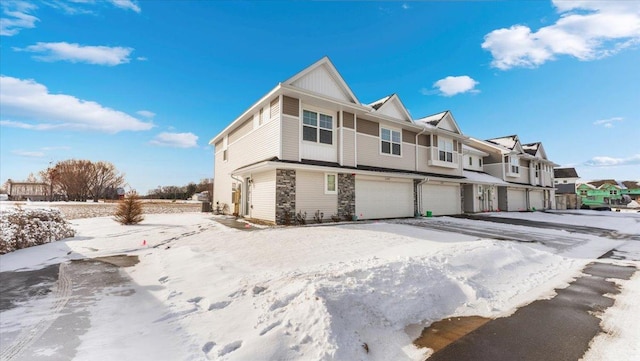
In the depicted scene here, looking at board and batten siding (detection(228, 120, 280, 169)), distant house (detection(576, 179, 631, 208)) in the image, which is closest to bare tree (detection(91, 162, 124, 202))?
board and batten siding (detection(228, 120, 280, 169))

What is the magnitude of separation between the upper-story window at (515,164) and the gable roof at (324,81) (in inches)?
860

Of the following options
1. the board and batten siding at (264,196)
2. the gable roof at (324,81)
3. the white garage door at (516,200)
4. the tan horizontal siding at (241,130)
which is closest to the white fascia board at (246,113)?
the tan horizontal siding at (241,130)

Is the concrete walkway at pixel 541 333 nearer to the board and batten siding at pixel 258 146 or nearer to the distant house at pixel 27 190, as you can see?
the board and batten siding at pixel 258 146

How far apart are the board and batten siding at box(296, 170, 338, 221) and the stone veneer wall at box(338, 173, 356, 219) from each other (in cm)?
31

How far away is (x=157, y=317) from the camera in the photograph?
4.08m

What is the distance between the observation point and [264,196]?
44.8ft

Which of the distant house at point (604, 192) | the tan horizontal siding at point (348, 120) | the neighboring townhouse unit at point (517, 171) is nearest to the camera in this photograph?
the tan horizontal siding at point (348, 120)

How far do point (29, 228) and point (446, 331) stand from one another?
12446 mm

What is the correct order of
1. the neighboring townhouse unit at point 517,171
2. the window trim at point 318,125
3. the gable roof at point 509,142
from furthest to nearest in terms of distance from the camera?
the gable roof at point 509,142, the neighboring townhouse unit at point 517,171, the window trim at point 318,125

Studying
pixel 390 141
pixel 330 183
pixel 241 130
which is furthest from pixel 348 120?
pixel 241 130

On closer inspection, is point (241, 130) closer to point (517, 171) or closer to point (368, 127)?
point (368, 127)

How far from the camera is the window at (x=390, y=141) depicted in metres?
17.2

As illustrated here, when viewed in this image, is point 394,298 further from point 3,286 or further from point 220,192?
point 220,192

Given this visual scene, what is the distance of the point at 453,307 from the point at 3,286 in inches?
337
